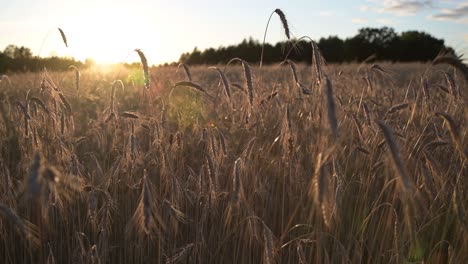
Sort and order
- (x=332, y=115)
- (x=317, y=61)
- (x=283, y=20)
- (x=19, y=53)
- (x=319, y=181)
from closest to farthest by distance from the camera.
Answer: (x=332, y=115) < (x=319, y=181) < (x=317, y=61) < (x=283, y=20) < (x=19, y=53)

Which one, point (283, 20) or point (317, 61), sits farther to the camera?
point (283, 20)

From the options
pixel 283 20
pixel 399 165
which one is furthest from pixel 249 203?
pixel 399 165

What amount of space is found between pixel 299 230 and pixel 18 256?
55.8 inches

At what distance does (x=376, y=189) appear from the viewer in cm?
258

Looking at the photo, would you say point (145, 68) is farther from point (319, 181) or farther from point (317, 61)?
point (319, 181)

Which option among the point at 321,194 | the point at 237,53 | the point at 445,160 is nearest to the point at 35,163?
the point at 321,194

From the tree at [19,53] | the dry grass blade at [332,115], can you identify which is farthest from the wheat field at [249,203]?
the tree at [19,53]

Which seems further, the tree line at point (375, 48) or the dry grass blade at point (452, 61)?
the tree line at point (375, 48)

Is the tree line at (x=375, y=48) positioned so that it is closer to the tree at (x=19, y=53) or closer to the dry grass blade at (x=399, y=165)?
the tree at (x=19, y=53)

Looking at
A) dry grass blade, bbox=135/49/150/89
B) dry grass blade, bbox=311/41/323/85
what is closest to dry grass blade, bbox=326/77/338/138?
dry grass blade, bbox=311/41/323/85

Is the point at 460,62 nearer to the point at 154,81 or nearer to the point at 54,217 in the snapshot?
the point at 154,81

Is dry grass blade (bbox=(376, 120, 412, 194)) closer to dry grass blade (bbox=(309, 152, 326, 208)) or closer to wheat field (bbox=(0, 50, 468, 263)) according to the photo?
wheat field (bbox=(0, 50, 468, 263))

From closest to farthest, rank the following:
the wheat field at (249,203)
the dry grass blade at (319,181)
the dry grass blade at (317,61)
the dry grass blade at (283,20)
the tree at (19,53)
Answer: the dry grass blade at (319,181)
the wheat field at (249,203)
the dry grass blade at (317,61)
the dry grass blade at (283,20)
the tree at (19,53)

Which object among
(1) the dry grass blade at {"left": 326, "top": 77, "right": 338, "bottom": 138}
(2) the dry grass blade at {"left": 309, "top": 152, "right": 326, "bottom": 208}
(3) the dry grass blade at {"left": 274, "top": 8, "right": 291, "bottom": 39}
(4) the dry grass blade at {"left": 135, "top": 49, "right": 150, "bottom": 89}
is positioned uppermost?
(3) the dry grass blade at {"left": 274, "top": 8, "right": 291, "bottom": 39}
